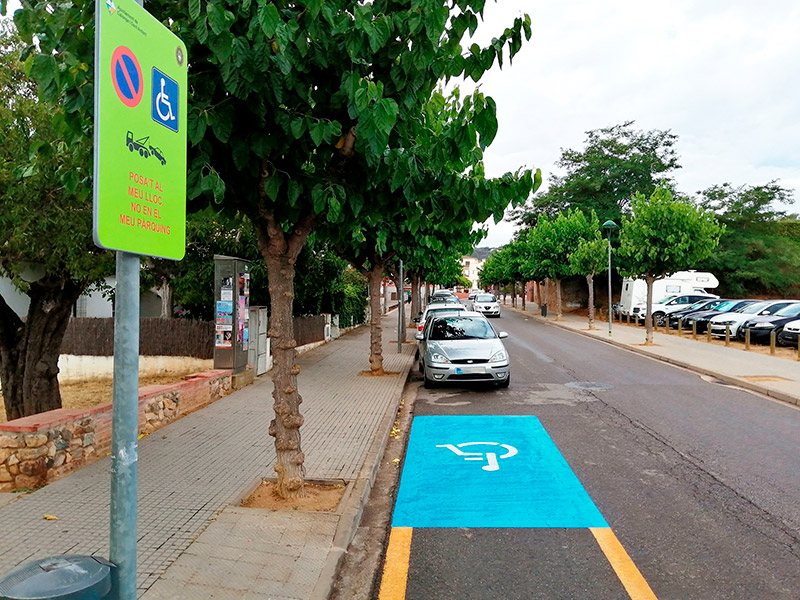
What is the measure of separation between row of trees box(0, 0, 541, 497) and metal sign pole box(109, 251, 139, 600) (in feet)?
6.37

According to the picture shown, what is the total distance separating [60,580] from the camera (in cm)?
196

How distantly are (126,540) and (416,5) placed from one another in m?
3.67

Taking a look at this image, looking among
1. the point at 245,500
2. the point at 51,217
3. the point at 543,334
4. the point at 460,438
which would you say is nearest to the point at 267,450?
the point at 245,500

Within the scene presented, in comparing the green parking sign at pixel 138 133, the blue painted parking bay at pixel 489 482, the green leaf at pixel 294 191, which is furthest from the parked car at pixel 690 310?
the green parking sign at pixel 138 133

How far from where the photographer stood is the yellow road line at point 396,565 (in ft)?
12.7

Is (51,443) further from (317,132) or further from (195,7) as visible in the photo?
(195,7)

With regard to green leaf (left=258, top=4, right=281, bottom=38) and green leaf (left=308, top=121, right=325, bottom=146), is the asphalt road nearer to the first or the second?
green leaf (left=308, top=121, right=325, bottom=146)

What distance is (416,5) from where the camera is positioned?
4.00 meters

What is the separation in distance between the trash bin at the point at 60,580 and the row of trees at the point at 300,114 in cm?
261

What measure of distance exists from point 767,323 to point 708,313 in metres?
5.45

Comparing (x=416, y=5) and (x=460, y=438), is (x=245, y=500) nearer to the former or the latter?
(x=460, y=438)

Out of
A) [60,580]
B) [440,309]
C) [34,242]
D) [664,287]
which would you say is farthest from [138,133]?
[664,287]

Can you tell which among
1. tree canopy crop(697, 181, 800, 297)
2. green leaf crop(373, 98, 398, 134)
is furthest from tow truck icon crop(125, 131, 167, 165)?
tree canopy crop(697, 181, 800, 297)

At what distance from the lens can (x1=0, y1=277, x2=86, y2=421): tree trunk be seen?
8789 mm
